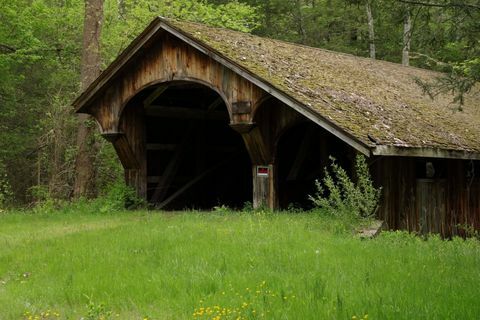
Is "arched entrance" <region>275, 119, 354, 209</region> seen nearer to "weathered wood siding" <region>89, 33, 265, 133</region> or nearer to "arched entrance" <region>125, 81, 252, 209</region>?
"arched entrance" <region>125, 81, 252, 209</region>

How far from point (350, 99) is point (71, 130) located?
11.4 metres

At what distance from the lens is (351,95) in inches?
533

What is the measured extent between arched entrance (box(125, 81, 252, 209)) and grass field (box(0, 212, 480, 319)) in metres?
5.97

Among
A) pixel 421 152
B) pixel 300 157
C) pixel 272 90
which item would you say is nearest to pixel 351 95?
pixel 421 152

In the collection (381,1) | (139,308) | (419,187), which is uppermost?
(381,1)

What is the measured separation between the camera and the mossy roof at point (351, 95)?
1166 centimetres

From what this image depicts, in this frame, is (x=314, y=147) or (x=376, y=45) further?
(x=376, y=45)

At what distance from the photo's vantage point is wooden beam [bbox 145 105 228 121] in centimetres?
1694

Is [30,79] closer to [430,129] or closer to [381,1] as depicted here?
[430,129]

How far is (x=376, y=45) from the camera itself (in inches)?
1326

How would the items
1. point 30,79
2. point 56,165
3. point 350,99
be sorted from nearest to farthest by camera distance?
point 350,99 → point 56,165 → point 30,79

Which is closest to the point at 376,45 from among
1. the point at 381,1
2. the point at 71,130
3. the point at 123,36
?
the point at 123,36

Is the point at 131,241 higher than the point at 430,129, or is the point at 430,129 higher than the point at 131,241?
the point at 430,129

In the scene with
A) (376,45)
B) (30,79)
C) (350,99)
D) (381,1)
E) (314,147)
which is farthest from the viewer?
(376,45)
